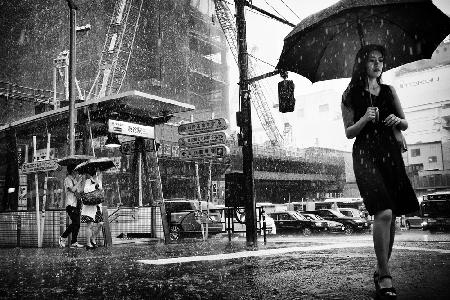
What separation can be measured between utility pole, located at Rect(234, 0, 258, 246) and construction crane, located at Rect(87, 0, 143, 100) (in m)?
26.6

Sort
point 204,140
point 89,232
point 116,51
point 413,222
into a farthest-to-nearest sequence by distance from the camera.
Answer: point 116,51, point 413,222, point 204,140, point 89,232

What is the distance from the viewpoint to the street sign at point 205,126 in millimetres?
12192

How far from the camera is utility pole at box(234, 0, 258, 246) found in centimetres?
1089

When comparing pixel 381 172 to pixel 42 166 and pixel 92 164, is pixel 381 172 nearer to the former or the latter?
pixel 92 164

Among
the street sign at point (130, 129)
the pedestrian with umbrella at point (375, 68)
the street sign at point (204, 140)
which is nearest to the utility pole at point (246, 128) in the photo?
the street sign at point (204, 140)

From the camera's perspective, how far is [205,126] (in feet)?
41.3

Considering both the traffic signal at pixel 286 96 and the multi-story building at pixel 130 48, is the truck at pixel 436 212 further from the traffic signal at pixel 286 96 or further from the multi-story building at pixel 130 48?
the multi-story building at pixel 130 48

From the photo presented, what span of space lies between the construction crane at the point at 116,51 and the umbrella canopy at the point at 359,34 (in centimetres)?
3291

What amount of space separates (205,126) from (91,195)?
14.3 ft

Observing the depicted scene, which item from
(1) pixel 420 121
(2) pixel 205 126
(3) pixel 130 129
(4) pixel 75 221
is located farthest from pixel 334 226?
(1) pixel 420 121

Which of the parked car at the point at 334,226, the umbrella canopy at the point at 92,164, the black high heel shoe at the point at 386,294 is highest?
the umbrella canopy at the point at 92,164

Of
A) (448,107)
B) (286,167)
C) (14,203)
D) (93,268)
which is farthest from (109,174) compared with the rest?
(448,107)

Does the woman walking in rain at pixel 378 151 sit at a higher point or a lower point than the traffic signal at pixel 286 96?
lower

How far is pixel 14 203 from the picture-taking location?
1562cm
